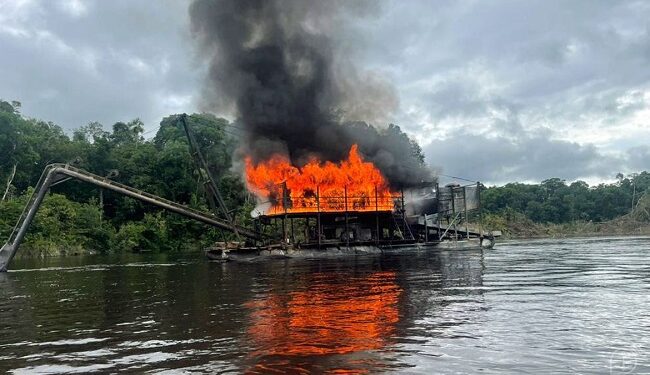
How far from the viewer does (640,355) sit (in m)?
9.47

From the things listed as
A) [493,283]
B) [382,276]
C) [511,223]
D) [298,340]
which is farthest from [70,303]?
[511,223]

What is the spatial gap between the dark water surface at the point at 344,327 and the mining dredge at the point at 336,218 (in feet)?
65.1

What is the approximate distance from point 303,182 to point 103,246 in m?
44.3

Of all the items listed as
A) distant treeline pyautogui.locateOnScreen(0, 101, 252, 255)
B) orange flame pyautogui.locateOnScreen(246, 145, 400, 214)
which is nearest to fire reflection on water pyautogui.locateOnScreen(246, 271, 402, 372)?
orange flame pyautogui.locateOnScreen(246, 145, 400, 214)

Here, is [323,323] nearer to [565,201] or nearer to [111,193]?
[111,193]

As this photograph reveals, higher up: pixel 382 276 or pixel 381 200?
pixel 381 200

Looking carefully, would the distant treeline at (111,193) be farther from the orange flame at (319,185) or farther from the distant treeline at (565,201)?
the distant treeline at (565,201)

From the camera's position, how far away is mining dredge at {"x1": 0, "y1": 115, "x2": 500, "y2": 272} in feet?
144

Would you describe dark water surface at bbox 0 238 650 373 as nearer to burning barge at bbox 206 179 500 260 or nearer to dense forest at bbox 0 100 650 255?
burning barge at bbox 206 179 500 260

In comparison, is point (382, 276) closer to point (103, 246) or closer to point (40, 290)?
point (40, 290)

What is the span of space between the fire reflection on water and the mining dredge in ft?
80.0

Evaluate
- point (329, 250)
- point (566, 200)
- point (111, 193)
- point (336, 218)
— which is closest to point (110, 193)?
point (111, 193)

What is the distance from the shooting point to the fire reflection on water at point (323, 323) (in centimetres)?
1011

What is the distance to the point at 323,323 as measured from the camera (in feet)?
43.8
